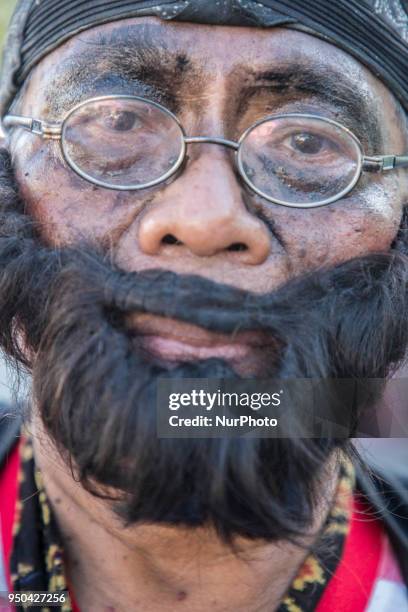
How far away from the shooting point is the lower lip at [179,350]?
1328 mm

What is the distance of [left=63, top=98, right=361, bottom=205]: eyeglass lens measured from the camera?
4.95ft

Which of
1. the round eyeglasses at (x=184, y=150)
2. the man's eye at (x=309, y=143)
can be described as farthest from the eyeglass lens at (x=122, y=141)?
the man's eye at (x=309, y=143)

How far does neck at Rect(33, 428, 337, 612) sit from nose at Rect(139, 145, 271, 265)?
55cm

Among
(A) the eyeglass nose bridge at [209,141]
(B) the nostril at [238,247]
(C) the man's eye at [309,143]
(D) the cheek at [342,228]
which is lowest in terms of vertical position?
(B) the nostril at [238,247]

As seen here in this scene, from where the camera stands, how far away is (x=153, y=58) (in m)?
1.49

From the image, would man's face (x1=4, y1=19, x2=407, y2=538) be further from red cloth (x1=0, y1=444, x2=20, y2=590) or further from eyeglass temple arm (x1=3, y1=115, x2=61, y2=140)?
red cloth (x1=0, y1=444, x2=20, y2=590)

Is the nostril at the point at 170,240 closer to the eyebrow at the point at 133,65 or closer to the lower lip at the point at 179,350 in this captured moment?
the lower lip at the point at 179,350

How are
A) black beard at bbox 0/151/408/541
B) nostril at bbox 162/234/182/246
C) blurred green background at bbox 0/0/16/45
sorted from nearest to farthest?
black beard at bbox 0/151/408/541, nostril at bbox 162/234/182/246, blurred green background at bbox 0/0/16/45

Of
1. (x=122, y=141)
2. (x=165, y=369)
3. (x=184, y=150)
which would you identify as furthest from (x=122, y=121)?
(x=165, y=369)

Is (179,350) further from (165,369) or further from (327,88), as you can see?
(327,88)

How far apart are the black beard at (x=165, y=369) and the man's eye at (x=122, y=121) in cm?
27

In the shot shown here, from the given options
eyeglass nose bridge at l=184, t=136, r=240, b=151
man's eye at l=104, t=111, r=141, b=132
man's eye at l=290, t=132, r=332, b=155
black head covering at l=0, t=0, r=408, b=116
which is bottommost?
eyeglass nose bridge at l=184, t=136, r=240, b=151

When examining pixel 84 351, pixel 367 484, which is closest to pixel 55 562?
pixel 84 351

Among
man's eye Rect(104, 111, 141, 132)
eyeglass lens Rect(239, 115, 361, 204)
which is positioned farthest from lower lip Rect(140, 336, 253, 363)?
man's eye Rect(104, 111, 141, 132)
